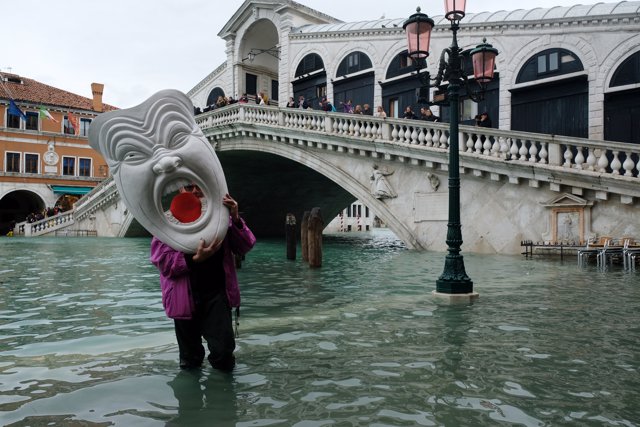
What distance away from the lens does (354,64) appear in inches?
→ 826

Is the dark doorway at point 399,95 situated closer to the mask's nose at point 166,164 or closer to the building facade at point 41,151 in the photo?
the mask's nose at point 166,164

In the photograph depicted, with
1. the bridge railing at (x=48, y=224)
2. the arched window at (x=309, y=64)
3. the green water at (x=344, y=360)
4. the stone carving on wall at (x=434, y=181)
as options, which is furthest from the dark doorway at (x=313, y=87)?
the green water at (x=344, y=360)

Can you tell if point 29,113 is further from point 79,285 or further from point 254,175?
point 79,285

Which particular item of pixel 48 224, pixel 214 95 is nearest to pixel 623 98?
pixel 214 95

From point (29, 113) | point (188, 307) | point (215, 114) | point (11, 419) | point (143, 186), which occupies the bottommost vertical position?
point (11, 419)

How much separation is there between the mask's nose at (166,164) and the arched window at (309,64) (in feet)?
65.2

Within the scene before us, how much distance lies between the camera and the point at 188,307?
3518mm

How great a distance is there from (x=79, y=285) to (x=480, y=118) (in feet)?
33.6

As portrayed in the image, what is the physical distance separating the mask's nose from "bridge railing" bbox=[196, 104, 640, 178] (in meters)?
10.2

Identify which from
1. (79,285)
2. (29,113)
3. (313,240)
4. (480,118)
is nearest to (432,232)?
(480,118)

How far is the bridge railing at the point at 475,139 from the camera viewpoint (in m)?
11.6

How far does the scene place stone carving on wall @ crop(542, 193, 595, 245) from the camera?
11.9m

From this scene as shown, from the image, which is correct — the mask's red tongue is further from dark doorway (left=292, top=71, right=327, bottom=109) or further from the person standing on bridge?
dark doorway (left=292, top=71, right=327, bottom=109)

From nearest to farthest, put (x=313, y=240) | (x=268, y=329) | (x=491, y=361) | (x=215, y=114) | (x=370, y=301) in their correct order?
(x=491, y=361)
(x=268, y=329)
(x=370, y=301)
(x=313, y=240)
(x=215, y=114)
